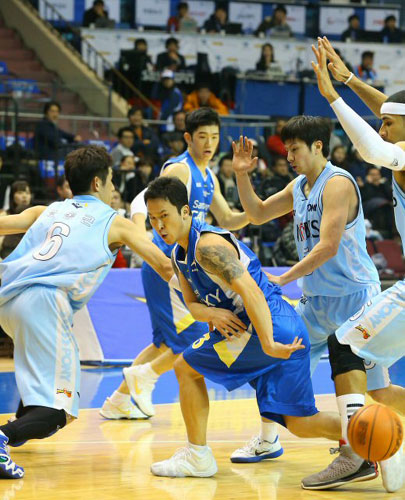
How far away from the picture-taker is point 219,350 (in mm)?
4762

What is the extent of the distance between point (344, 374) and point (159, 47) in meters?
13.4

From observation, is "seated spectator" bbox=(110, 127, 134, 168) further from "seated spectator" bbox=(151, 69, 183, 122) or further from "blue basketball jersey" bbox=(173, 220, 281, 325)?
"blue basketball jersey" bbox=(173, 220, 281, 325)

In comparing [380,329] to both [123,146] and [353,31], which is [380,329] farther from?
[353,31]

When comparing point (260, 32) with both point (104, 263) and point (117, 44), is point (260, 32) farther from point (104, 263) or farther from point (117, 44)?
point (104, 263)

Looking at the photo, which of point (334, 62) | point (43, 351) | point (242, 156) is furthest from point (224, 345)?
point (334, 62)

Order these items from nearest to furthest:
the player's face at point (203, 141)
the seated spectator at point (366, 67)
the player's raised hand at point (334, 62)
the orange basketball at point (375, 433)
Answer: the orange basketball at point (375, 433) < the player's raised hand at point (334, 62) < the player's face at point (203, 141) < the seated spectator at point (366, 67)

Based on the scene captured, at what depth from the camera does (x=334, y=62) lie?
5.11m

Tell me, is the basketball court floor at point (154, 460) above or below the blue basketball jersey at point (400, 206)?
below

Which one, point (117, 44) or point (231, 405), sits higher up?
point (117, 44)

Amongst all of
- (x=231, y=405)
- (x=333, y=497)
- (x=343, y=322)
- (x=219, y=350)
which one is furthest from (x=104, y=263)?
(x=231, y=405)

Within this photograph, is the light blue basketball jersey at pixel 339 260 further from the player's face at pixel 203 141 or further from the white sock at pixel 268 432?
the player's face at pixel 203 141

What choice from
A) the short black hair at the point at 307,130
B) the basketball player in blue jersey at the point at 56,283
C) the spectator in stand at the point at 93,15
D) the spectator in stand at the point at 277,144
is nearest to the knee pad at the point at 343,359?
the basketball player in blue jersey at the point at 56,283

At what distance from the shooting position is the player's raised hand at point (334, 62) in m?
4.96

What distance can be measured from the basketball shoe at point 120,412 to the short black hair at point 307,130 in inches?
95.2
